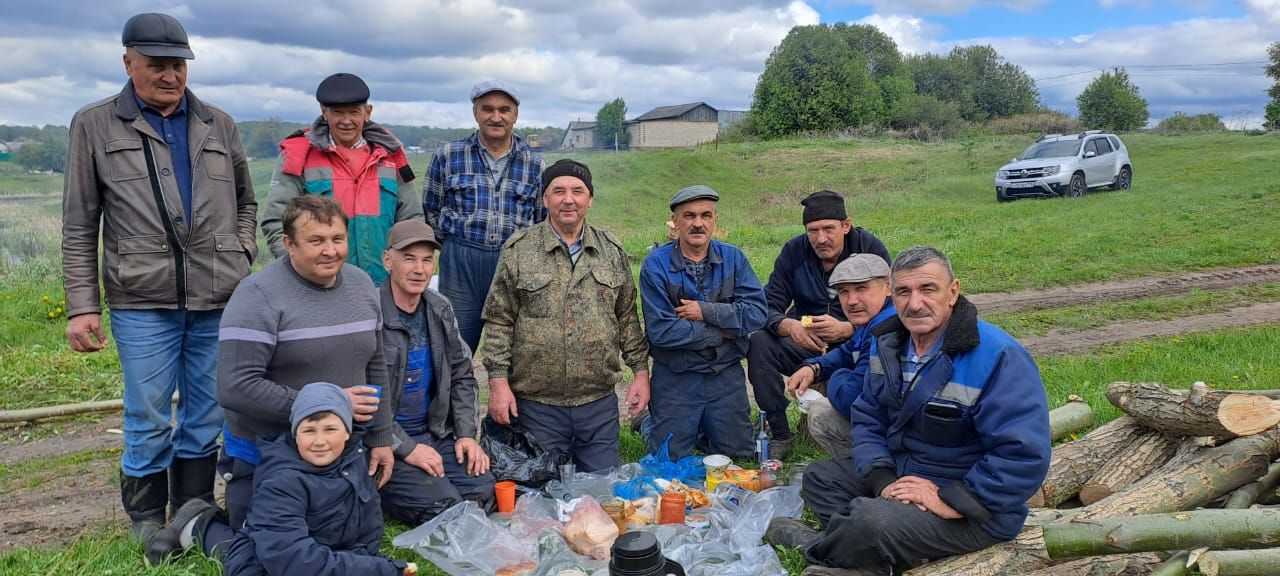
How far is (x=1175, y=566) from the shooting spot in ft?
10.5

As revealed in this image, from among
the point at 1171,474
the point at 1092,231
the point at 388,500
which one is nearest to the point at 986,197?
the point at 1092,231

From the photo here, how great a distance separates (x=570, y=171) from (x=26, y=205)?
14532 mm

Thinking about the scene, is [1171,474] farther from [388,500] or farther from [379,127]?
[379,127]

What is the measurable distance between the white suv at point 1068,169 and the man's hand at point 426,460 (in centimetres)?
1702

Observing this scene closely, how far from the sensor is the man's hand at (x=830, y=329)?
16.8ft

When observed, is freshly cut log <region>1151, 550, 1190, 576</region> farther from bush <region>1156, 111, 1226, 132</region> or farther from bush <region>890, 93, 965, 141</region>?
bush <region>1156, 111, 1226, 132</region>

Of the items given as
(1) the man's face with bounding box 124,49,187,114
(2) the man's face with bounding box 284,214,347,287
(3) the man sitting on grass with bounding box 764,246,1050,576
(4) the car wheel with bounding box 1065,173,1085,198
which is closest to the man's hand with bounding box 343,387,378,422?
(2) the man's face with bounding box 284,214,347,287

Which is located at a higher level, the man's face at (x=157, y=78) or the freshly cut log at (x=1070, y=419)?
the man's face at (x=157, y=78)

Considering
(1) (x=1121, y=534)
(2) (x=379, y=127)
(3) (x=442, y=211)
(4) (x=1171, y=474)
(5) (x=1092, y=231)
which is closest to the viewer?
(1) (x=1121, y=534)

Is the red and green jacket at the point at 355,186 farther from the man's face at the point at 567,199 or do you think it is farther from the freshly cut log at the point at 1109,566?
the freshly cut log at the point at 1109,566

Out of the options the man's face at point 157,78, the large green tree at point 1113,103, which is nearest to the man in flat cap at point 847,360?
the man's face at point 157,78

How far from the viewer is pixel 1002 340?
3.29 m

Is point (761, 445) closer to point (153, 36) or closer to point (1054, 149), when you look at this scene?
point (153, 36)

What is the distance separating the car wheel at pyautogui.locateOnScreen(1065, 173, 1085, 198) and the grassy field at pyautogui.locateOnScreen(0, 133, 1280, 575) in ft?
2.52
